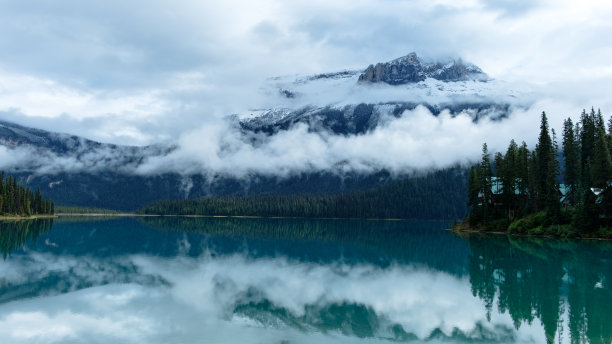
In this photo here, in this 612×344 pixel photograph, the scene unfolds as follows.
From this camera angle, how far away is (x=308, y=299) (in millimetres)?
31188

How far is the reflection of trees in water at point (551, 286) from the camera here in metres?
23.2

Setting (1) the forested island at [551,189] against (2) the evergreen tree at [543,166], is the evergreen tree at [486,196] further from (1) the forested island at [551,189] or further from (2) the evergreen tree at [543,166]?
(2) the evergreen tree at [543,166]

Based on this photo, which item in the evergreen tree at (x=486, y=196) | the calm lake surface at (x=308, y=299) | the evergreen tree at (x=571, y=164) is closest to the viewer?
the calm lake surface at (x=308, y=299)

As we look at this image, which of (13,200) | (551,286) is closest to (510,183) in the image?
(551,286)

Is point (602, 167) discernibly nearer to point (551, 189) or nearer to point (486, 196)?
point (551, 189)

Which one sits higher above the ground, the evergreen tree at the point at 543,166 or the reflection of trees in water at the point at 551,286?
the evergreen tree at the point at 543,166

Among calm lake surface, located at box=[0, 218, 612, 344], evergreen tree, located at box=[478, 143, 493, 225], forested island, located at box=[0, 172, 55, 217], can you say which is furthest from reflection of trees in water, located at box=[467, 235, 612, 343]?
forested island, located at box=[0, 172, 55, 217]

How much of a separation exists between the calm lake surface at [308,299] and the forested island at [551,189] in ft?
67.3

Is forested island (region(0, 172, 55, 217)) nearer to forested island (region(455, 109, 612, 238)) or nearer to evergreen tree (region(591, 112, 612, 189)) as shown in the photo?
forested island (region(455, 109, 612, 238))

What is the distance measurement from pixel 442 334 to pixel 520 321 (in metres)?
4.84

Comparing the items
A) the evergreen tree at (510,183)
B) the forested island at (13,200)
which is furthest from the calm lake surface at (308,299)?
the forested island at (13,200)

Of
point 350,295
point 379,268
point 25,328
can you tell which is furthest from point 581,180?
point 25,328

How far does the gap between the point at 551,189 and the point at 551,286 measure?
2099 inches

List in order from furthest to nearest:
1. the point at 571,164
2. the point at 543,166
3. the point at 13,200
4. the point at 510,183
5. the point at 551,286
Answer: the point at 13,200 < the point at 510,183 < the point at 543,166 < the point at 571,164 < the point at 551,286
